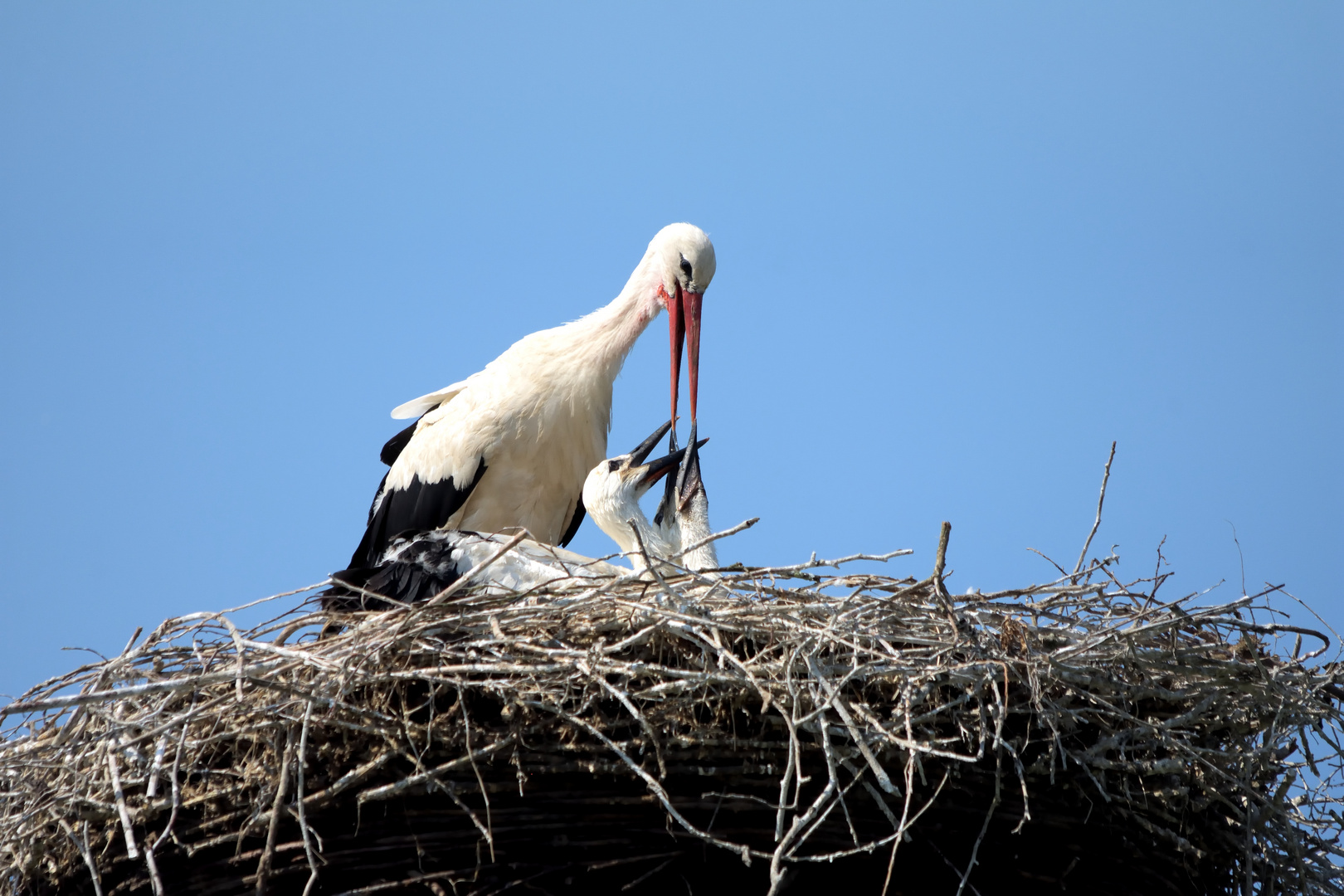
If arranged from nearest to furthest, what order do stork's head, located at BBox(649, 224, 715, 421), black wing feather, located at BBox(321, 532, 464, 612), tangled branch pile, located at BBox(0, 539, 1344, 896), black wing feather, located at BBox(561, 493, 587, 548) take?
tangled branch pile, located at BBox(0, 539, 1344, 896)
black wing feather, located at BBox(321, 532, 464, 612)
stork's head, located at BBox(649, 224, 715, 421)
black wing feather, located at BBox(561, 493, 587, 548)

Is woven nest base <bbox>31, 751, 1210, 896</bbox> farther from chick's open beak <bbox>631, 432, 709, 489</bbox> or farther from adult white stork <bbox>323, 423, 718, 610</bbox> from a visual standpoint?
chick's open beak <bbox>631, 432, 709, 489</bbox>

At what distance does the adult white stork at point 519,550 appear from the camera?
372 cm

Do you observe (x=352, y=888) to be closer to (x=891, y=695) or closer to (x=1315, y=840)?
(x=891, y=695)

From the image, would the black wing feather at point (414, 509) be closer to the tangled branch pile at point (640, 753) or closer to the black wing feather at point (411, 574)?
the black wing feather at point (411, 574)

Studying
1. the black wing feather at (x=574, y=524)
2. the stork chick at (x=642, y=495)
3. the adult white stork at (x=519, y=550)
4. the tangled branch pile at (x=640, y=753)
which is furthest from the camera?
the black wing feather at (x=574, y=524)

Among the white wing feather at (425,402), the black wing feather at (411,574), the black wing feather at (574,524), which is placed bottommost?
the black wing feather at (411,574)

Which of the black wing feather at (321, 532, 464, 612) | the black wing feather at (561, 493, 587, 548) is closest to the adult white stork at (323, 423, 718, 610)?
the black wing feather at (321, 532, 464, 612)

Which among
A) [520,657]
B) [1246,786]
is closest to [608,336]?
[520,657]

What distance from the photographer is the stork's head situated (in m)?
4.54

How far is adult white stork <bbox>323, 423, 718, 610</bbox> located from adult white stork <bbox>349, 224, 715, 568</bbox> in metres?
0.27

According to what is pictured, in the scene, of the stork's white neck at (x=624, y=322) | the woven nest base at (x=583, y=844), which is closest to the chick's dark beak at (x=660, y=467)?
the stork's white neck at (x=624, y=322)

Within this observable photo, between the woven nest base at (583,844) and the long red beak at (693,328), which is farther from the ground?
the long red beak at (693,328)

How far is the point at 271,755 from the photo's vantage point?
2.59 metres

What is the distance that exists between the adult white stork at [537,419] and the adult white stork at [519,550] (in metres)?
0.27
